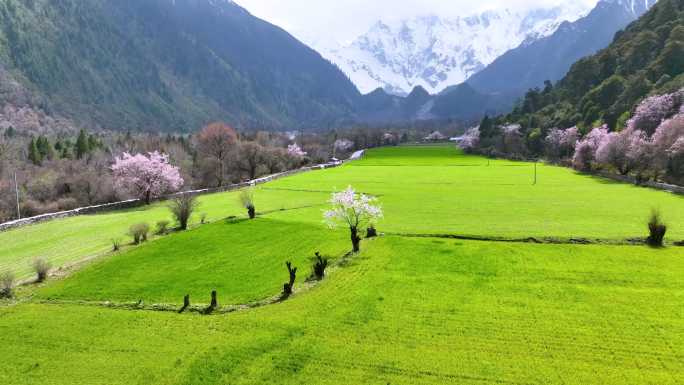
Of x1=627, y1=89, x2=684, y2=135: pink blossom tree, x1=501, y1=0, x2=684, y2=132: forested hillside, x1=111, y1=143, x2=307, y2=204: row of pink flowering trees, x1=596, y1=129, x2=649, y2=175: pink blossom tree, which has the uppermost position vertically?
x1=501, y1=0, x2=684, y2=132: forested hillside

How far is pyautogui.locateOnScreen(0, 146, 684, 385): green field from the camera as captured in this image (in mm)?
19375

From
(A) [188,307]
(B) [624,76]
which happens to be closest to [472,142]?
(B) [624,76]

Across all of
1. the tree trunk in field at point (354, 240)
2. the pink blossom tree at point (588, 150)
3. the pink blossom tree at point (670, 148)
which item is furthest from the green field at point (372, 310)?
the pink blossom tree at point (588, 150)

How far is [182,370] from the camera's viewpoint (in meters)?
19.7

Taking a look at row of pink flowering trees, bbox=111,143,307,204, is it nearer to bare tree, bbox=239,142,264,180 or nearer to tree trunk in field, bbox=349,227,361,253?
bare tree, bbox=239,142,264,180


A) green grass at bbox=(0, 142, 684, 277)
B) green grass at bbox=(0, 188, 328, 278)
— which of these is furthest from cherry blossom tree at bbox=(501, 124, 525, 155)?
green grass at bbox=(0, 188, 328, 278)

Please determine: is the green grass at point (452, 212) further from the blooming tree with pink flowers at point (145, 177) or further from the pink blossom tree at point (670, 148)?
the blooming tree with pink flowers at point (145, 177)

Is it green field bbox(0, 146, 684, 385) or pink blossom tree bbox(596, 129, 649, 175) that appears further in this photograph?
pink blossom tree bbox(596, 129, 649, 175)

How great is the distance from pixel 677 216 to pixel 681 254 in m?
15.0

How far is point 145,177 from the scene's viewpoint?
238ft

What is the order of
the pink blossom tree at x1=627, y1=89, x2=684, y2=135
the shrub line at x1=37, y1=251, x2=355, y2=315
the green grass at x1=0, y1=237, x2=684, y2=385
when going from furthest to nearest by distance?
1. the pink blossom tree at x1=627, y1=89, x2=684, y2=135
2. the shrub line at x1=37, y1=251, x2=355, y2=315
3. the green grass at x1=0, y1=237, x2=684, y2=385

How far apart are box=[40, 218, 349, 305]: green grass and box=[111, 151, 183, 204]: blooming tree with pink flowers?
105ft

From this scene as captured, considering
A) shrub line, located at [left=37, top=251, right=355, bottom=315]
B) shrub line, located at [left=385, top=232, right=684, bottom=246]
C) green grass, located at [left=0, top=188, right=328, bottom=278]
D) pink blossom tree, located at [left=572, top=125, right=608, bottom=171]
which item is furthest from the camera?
pink blossom tree, located at [left=572, top=125, right=608, bottom=171]

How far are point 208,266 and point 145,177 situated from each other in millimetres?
43831
